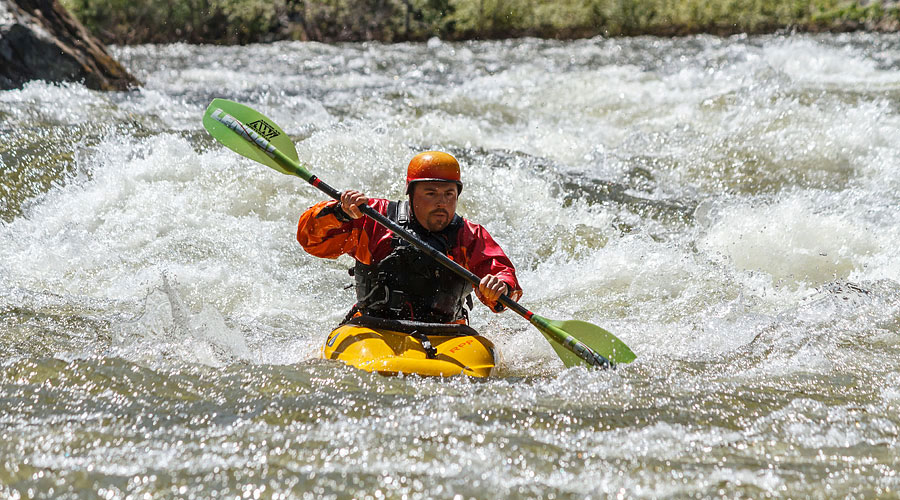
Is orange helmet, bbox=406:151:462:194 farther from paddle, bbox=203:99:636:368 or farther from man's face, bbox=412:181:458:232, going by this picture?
paddle, bbox=203:99:636:368

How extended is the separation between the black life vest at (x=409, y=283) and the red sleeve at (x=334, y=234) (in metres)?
0.08

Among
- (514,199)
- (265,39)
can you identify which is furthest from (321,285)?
(265,39)

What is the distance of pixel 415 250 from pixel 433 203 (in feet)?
0.73

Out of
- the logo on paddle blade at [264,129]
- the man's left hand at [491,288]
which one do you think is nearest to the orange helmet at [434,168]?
the man's left hand at [491,288]

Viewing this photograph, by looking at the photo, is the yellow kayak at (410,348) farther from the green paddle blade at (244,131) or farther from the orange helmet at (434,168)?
the green paddle blade at (244,131)

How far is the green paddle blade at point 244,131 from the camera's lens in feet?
13.2

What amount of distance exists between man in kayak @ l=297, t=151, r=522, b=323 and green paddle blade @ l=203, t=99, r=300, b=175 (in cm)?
62

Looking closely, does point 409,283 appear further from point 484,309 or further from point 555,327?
point 484,309

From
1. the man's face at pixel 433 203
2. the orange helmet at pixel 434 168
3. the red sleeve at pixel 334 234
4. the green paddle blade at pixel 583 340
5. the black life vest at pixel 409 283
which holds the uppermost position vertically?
the orange helmet at pixel 434 168

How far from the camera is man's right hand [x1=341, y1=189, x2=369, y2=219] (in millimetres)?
3355

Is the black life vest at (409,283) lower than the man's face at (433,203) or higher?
lower

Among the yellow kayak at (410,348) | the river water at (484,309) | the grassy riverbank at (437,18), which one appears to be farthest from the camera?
the grassy riverbank at (437,18)

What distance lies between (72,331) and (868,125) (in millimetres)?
6353

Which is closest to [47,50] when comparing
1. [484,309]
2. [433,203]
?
[484,309]
